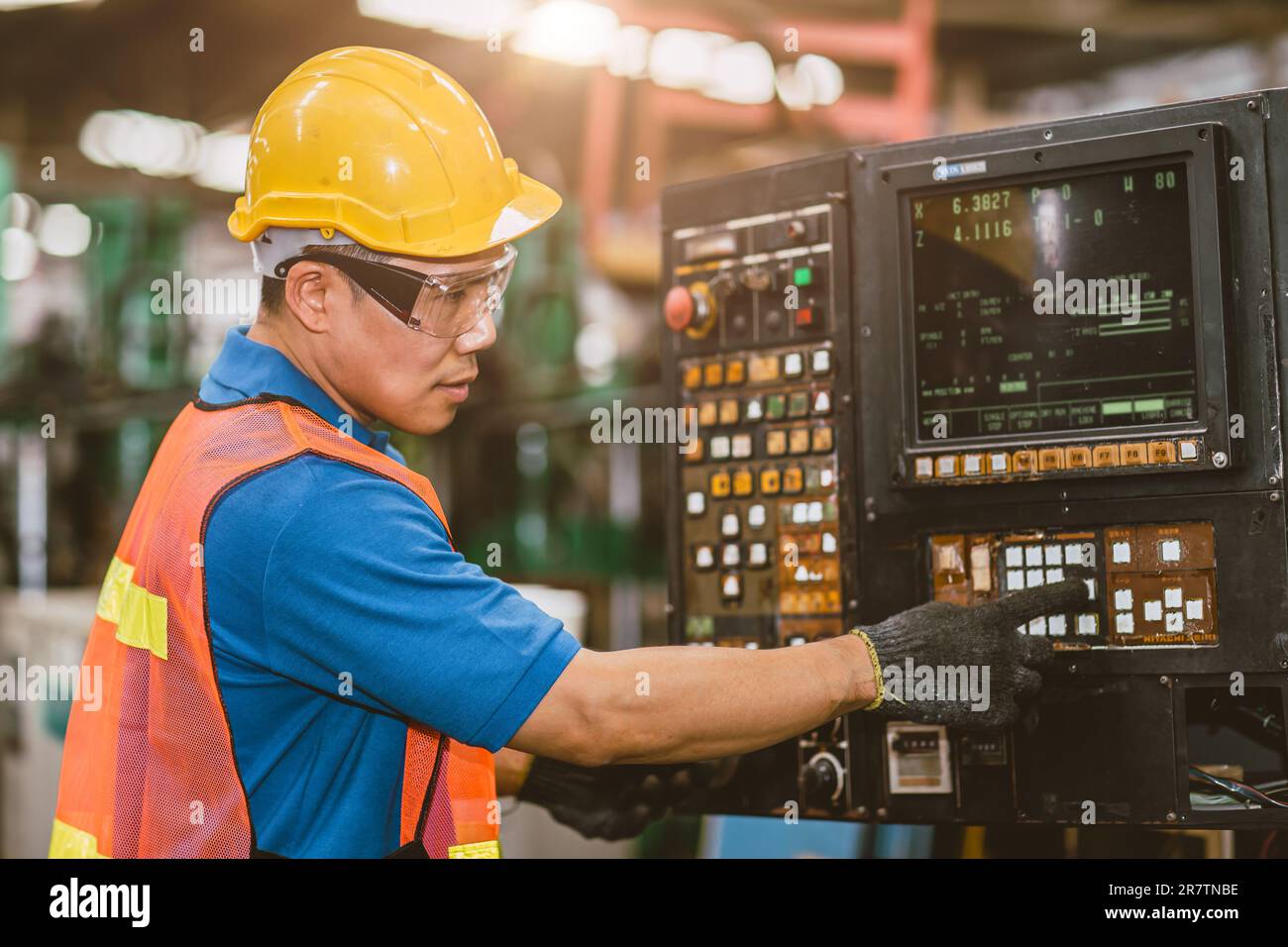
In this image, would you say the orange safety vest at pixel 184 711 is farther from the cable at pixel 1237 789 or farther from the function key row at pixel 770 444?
the cable at pixel 1237 789

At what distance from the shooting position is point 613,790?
7.32ft

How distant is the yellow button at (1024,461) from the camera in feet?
6.30

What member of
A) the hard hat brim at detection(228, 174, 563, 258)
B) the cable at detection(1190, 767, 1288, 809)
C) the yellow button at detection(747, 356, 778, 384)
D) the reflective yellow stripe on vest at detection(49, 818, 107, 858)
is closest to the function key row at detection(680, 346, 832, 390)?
the yellow button at detection(747, 356, 778, 384)

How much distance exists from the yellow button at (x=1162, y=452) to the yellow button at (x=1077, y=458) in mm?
88

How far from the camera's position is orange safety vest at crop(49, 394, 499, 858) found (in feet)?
5.46

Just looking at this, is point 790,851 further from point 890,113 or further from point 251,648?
point 890,113

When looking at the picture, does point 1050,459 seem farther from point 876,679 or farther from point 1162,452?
point 876,679

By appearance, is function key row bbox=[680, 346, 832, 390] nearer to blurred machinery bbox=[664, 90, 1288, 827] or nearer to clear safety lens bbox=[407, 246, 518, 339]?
blurred machinery bbox=[664, 90, 1288, 827]

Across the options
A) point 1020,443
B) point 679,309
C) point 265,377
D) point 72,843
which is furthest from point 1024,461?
point 72,843

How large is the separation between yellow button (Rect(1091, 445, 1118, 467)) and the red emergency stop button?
743 mm

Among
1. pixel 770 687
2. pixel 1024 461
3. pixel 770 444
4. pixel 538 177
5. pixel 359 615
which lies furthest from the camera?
pixel 538 177

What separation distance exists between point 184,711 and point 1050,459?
1.28 m

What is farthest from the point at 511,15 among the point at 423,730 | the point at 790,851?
the point at 423,730
